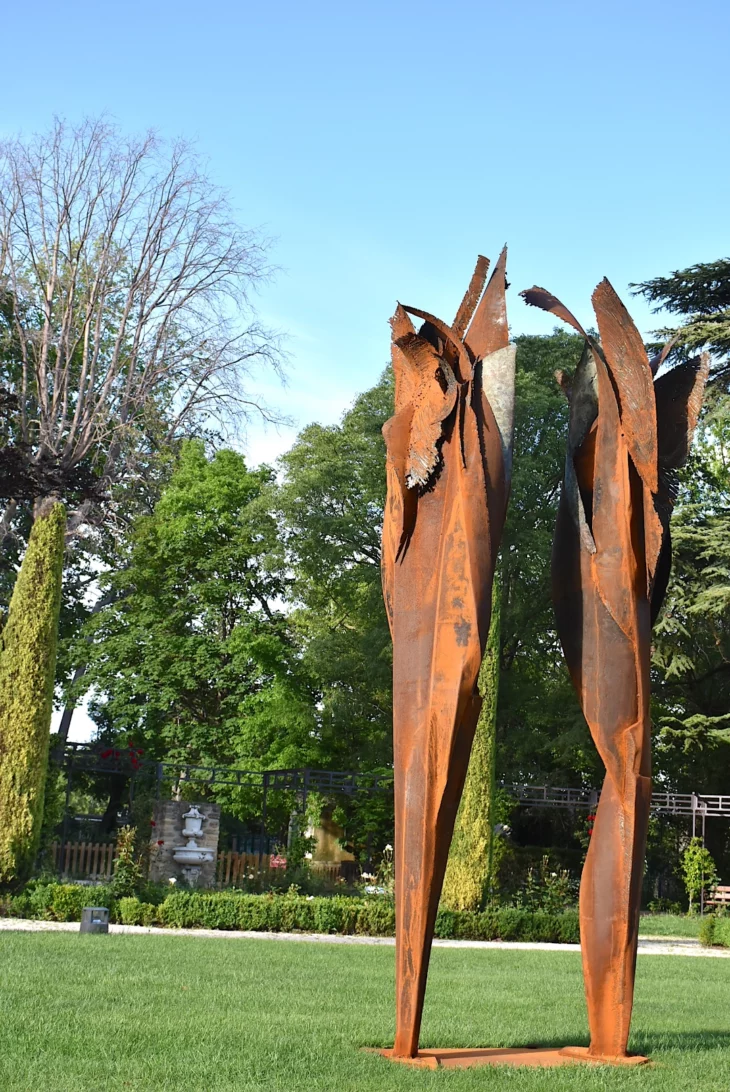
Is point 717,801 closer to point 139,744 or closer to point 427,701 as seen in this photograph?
point 139,744

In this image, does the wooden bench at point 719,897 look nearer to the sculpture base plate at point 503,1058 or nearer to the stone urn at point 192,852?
the stone urn at point 192,852

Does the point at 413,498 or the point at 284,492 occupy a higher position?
the point at 284,492

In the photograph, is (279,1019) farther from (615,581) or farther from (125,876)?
(125,876)

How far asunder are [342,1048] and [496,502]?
2.91 metres

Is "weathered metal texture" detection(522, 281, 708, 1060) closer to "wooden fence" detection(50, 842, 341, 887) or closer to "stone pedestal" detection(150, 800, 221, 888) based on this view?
"wooden fence" detection(50, 842, 341, 887)

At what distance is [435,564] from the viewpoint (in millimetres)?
6359

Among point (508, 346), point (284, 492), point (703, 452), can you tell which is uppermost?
point (703, 452)

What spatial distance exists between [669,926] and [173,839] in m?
9.41

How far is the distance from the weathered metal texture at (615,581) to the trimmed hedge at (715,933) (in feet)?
46.5

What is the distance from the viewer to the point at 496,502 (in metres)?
6.40

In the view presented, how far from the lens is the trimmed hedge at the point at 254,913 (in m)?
15.8

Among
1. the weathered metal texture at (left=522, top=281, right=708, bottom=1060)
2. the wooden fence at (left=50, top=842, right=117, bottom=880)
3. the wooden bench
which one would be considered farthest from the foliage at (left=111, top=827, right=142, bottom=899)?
the wooden bench

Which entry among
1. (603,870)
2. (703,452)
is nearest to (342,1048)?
(603,870)

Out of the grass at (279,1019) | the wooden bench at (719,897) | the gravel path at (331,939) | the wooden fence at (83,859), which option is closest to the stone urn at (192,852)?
the wooden fence at (83,859)
